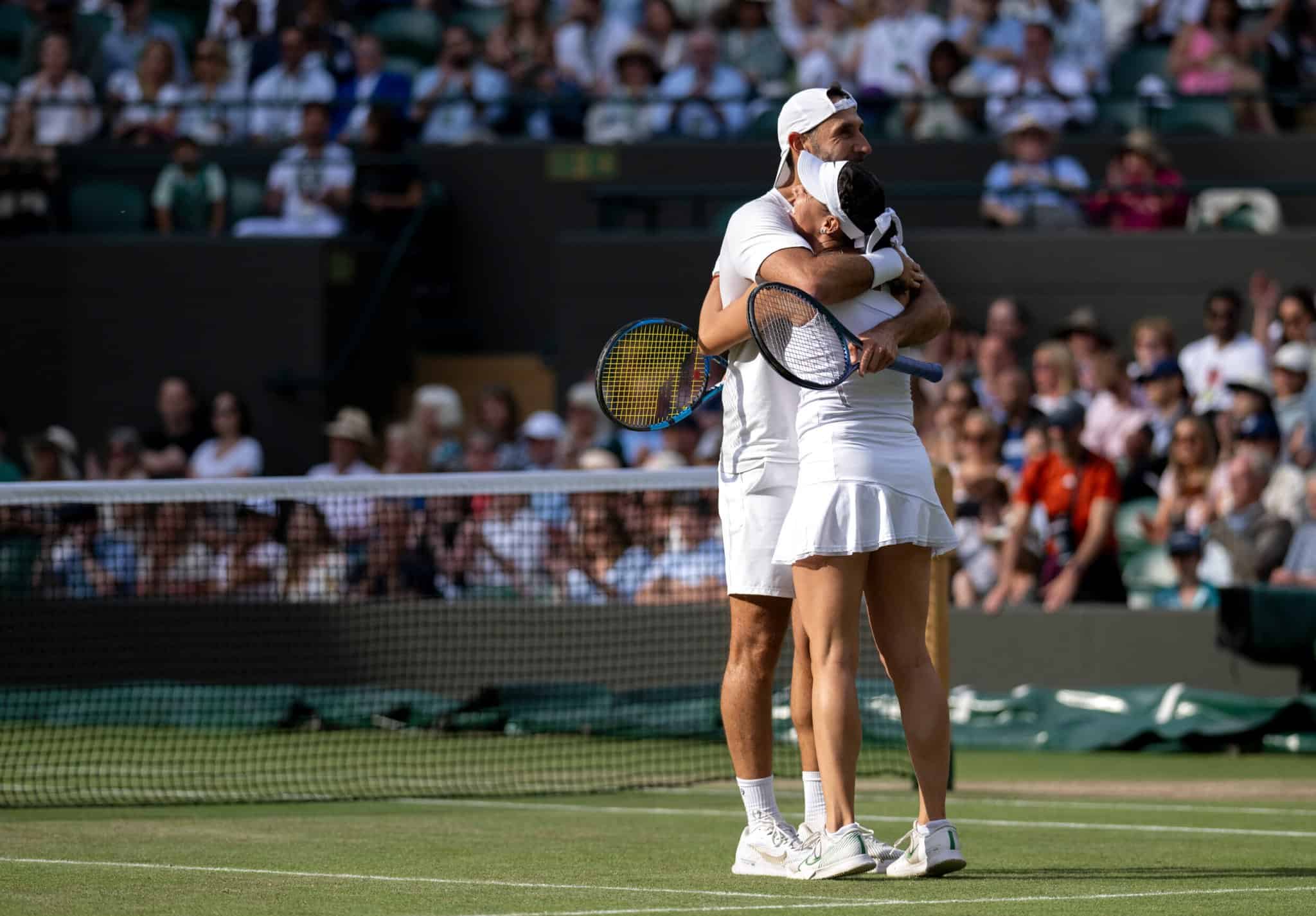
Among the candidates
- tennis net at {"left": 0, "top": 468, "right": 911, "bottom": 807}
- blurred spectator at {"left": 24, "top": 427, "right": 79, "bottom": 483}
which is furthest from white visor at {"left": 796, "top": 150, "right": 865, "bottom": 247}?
blurred spectator at {"left": 24, "top": 427, "right": 79, "bottom": 483}

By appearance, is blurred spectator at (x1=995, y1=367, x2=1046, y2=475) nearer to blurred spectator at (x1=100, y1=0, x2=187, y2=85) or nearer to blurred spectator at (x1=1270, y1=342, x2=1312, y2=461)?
blurred spectator at (x1=1270, y1=342, x2=1312, y2=461)

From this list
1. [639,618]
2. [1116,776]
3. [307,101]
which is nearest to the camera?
[1116,776]

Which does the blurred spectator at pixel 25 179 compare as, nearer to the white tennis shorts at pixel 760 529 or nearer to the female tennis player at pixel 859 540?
the white tennis shorts at pixel 760 529

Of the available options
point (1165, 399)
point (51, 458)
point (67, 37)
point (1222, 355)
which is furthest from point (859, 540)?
point (67, 37)

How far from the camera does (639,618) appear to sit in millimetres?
12492

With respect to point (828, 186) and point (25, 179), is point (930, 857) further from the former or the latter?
point (25, 179)

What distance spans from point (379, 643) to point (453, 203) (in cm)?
626

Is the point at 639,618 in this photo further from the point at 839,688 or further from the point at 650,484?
the point at 839,688

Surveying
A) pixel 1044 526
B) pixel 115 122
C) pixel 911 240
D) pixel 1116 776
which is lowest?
pixel 1116 776

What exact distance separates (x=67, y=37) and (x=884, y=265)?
46.9 ft

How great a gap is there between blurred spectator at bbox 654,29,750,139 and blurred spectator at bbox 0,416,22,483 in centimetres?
558

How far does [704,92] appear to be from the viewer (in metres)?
17.4

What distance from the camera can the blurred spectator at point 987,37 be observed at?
1677 centimetres

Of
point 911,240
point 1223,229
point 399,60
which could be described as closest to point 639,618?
point 911,240
